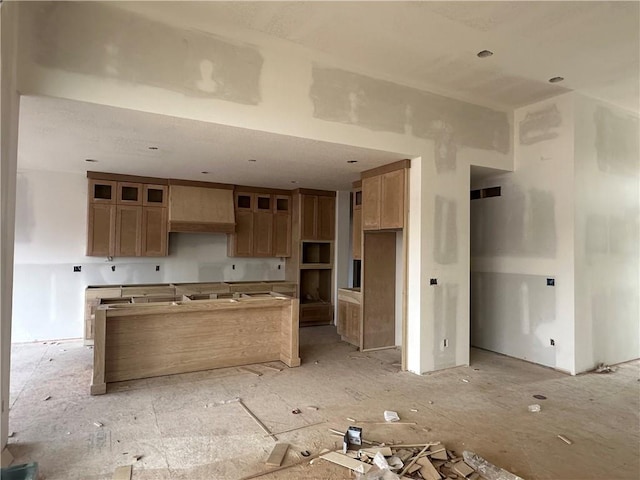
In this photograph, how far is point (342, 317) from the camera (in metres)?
6.12

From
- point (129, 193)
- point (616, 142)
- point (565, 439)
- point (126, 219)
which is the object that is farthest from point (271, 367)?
point (616, 142)

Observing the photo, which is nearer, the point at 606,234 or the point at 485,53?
the point at 485,53

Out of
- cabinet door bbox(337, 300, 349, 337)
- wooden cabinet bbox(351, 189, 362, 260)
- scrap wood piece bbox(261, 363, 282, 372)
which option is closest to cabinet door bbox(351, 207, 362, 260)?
wooden cabinet bbox(351, 189, 362, 260)

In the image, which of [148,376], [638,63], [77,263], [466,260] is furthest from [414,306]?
[77,263]

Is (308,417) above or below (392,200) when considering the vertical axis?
below

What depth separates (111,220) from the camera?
6035 millimetres

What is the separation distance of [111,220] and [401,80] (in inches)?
191

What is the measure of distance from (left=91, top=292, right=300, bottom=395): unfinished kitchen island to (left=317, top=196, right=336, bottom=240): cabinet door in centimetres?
274

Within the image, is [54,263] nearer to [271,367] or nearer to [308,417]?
[271,367]

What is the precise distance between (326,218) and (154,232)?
3.12 m

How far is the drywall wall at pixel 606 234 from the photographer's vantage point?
15.4 ft

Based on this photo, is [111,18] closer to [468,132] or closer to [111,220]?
[111,220]

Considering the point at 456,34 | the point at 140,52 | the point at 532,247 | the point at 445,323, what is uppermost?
the point at 456,34

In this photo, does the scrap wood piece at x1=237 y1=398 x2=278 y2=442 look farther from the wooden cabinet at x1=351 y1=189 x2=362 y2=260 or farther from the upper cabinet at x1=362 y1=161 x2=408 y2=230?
the wooden cabinet at x1=351 y1=189 x2=362 y2=260
